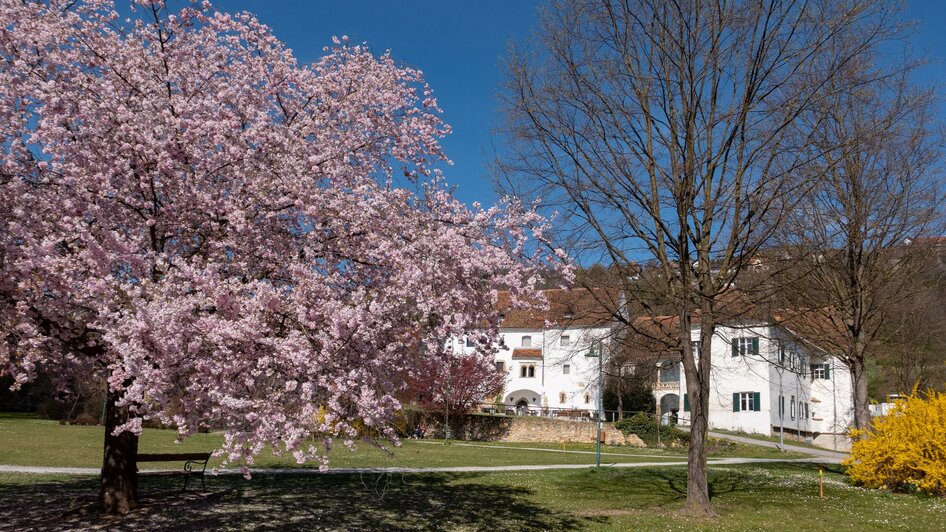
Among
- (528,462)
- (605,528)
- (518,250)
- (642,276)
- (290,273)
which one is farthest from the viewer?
(528,462)

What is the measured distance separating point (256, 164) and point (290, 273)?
1315 mm

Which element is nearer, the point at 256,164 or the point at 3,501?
the point at 256,164

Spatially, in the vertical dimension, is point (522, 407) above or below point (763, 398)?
below

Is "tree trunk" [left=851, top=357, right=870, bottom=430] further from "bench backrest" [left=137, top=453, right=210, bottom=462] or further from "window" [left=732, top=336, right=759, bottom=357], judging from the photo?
"bench backrest" [left=137, top=453, right=210, bottom=462]

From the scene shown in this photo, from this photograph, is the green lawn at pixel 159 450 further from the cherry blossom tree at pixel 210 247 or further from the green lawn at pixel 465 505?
the cherry blossom tree at pixel 210 247

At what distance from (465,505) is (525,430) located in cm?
2834

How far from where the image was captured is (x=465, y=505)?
13578mm

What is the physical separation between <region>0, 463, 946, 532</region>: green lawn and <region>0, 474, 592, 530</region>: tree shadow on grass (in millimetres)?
18

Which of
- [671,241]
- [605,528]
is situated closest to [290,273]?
[605,528]

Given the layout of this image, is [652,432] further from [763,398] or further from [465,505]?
[465,505]

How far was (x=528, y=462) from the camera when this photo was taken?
2534cm

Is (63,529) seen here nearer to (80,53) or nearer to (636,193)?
(80,53)

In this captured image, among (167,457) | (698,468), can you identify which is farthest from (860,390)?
(167,457)

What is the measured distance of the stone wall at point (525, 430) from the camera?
40.7m
